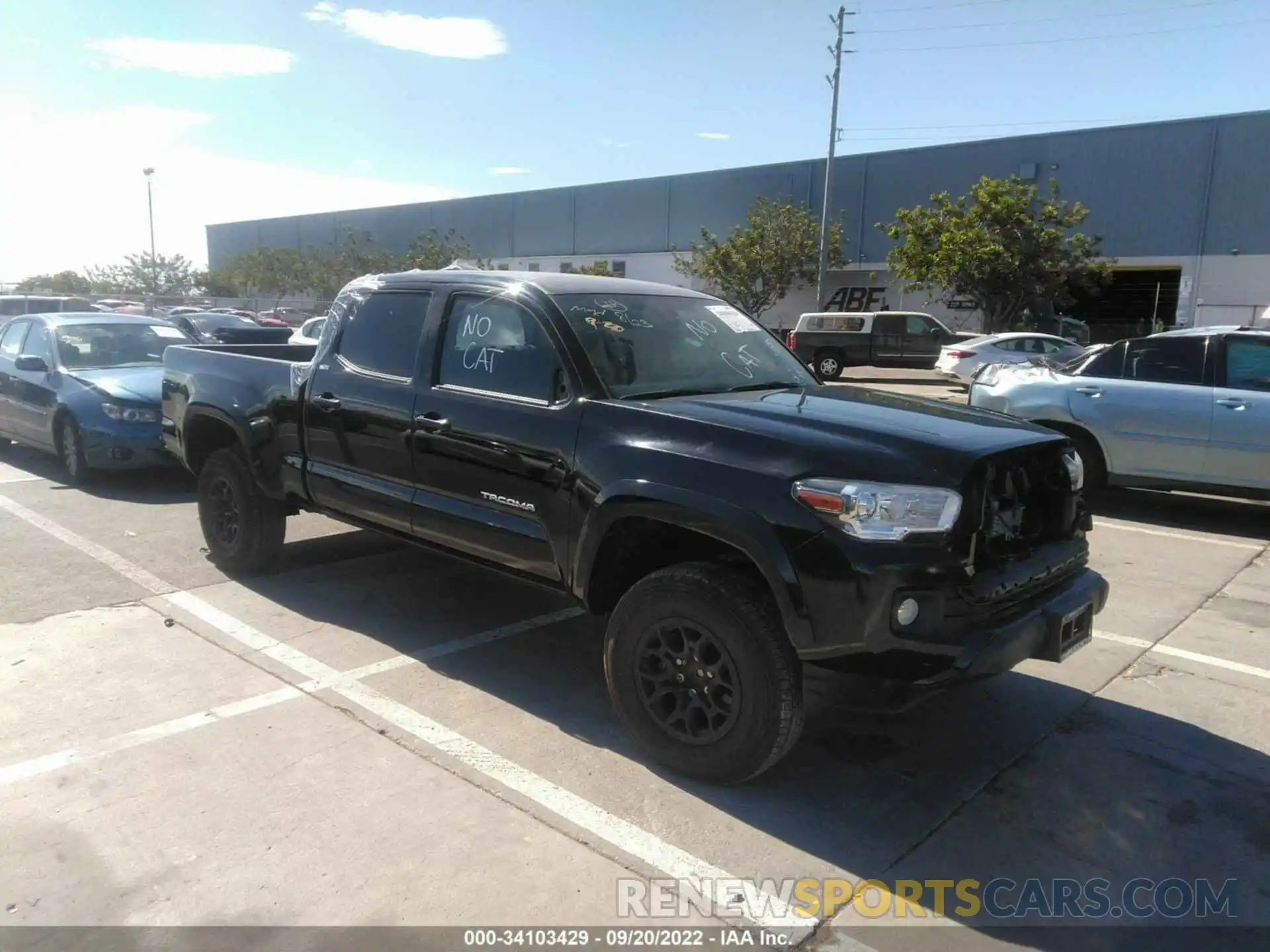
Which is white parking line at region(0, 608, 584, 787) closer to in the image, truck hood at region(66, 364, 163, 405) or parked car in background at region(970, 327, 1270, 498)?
truck hood at region(66, 364, 163, 405)

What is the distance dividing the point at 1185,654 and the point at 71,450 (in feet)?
29.6

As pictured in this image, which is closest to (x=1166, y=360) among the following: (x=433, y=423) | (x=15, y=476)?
(x=433, y=423)

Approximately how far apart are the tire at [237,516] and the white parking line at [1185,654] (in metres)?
4.89

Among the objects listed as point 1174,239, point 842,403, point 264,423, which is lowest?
point 264,423

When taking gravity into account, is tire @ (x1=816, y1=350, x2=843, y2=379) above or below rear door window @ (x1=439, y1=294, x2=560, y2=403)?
below

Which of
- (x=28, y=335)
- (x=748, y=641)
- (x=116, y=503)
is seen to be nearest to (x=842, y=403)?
(x=748, y=641)

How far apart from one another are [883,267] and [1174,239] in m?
10.6

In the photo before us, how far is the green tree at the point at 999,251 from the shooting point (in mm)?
27031

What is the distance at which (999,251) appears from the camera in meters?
26.5

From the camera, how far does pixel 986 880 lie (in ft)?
9.75

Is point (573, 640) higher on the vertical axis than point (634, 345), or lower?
lower

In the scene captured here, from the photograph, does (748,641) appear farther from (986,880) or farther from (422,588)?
(422,588)

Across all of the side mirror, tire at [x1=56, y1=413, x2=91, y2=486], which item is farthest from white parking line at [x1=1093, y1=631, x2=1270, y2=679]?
the side mirror

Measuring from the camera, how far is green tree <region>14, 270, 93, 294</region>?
195ft
